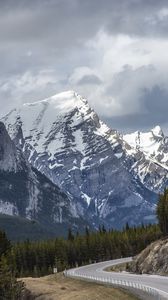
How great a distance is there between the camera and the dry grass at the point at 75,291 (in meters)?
→ 104

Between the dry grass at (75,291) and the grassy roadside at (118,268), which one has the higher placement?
the grassy roadside at (118,268)

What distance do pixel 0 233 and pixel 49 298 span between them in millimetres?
57097

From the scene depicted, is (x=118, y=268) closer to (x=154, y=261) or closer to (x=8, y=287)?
(x=154, y=261)

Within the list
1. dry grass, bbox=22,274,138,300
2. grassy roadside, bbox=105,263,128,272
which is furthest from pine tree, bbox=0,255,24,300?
grassy roadside, bbox=105,263,128,272

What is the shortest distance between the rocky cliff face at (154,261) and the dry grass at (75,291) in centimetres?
1887

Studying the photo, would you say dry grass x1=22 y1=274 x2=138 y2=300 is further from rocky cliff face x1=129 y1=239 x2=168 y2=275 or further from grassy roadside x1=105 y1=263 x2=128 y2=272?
grassy roadside x1=105 y1=263 x2=128 y2=272

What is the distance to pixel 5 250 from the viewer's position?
167 meters

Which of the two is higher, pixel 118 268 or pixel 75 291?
pixel 118 268

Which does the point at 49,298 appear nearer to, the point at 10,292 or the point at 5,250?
the point at 10,292

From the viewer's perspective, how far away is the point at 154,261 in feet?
518

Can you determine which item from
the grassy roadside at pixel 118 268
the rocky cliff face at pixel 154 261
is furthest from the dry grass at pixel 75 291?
the grassy roadside at pixel 118 268

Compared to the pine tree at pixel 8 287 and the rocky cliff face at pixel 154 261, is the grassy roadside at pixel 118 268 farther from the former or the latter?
the pine tree at pixel 8 287

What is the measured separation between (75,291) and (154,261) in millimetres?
40687

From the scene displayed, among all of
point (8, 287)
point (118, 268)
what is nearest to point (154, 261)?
point (118, 268)
